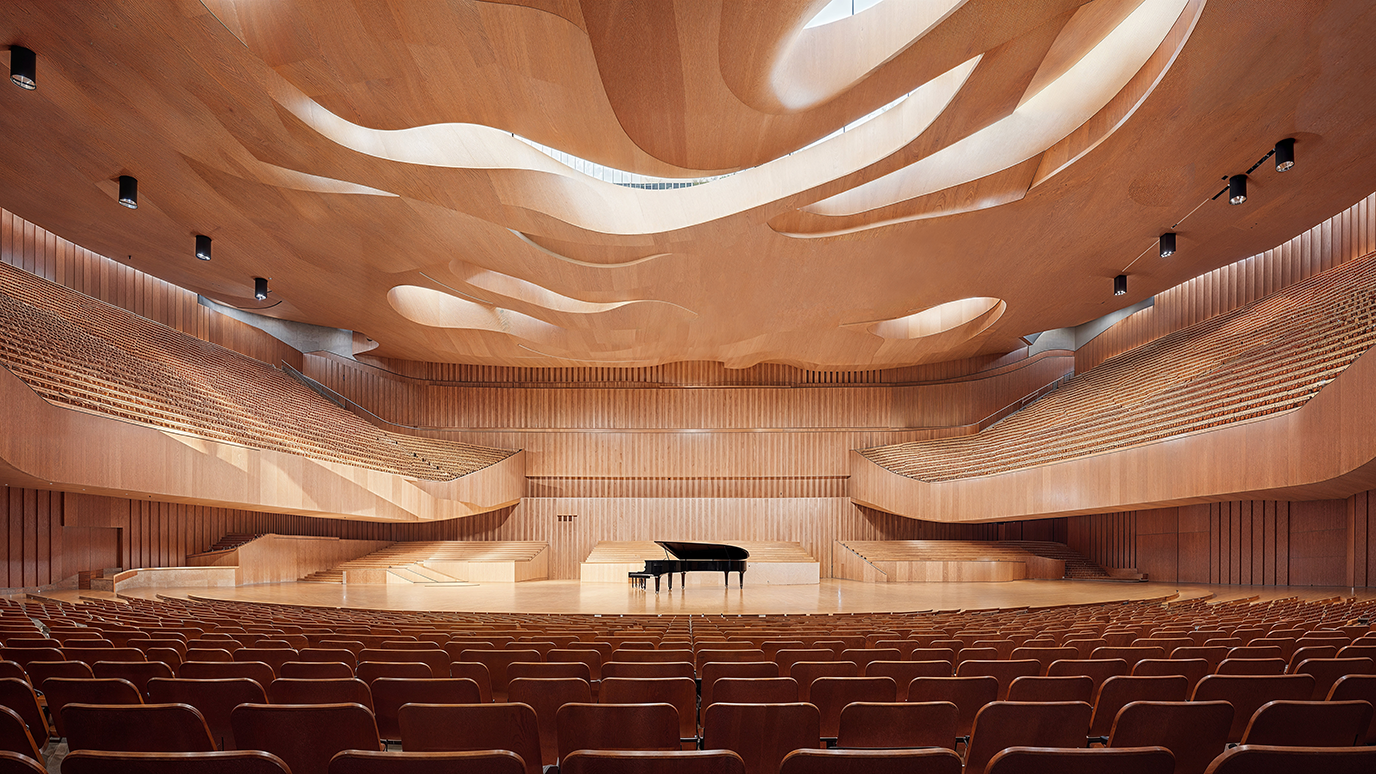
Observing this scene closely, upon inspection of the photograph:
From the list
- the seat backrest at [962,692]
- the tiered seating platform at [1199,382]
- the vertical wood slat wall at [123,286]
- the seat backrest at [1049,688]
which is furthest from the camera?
the vertical wood slat wall at [123,286]

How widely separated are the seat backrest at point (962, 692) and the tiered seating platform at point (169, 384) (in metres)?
11.1

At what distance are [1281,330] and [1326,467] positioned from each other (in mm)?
3999

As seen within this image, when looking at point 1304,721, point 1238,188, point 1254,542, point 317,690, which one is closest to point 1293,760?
point 1304,721

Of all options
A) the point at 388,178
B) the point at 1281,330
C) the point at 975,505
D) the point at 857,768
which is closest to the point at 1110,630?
the point at 857,768

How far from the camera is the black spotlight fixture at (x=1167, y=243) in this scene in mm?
11766

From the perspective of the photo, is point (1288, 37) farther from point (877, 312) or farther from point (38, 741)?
point (38, 741)

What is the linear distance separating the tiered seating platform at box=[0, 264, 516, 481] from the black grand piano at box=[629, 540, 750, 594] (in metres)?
6.67

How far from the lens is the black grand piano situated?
14000mm

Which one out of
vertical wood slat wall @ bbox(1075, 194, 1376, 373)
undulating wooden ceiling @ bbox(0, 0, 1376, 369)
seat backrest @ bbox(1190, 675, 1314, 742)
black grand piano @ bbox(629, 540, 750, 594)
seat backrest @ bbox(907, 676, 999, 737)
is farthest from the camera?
black grand piano @ bbox(629, 540, 750, 594)

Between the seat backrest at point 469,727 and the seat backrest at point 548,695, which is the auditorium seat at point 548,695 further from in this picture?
the seat backrest at point 469,727

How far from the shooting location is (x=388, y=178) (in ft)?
30.0

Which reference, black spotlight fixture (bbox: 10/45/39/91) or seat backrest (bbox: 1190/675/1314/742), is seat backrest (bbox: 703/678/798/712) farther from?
black spotlight fixture (bbox: 10/45/39/91)

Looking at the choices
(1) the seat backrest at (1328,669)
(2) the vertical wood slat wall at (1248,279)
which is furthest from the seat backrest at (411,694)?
(2) the vertical wood slat wall at (1248,279)

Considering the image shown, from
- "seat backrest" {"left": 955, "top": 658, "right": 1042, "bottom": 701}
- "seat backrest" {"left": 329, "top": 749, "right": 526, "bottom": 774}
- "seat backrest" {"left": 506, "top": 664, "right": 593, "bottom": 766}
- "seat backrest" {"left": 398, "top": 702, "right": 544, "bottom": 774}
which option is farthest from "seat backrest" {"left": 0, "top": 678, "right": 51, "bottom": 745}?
"seat backrest" {"left": 955, "top": 658, "right": 1042, "bottom": 701}
